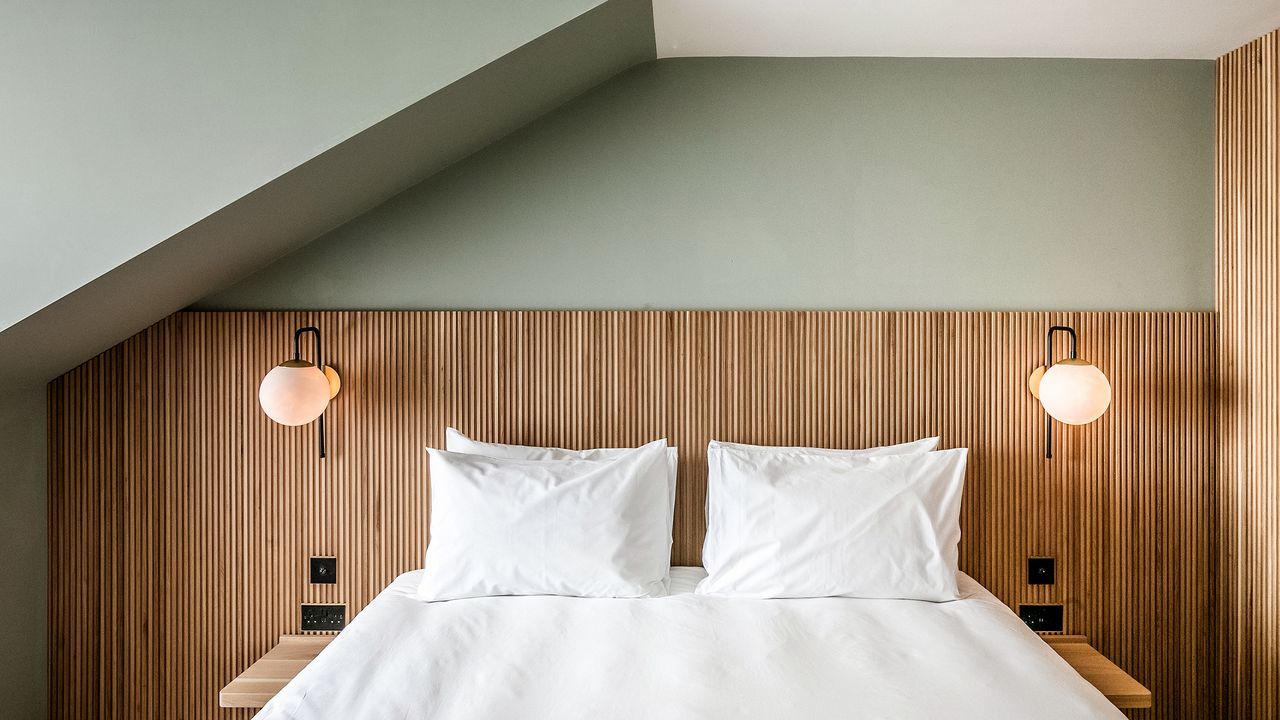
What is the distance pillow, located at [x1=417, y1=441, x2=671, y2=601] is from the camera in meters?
2.07

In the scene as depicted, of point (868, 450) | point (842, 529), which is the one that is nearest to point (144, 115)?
point (842, 529)

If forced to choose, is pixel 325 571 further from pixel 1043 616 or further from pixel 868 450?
pixel 1043 616

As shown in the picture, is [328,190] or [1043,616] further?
[1043,616]

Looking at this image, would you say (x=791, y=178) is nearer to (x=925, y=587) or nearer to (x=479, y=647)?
(x=925, y=587)

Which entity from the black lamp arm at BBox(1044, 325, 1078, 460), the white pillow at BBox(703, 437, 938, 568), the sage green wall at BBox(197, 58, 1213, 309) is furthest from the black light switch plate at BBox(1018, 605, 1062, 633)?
the sage green wall at BBox(197, 58, 1213, 309)

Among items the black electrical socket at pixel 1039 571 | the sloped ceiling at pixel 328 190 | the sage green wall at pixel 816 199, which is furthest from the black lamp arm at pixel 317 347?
the black electrical socket at pixel 1039 571

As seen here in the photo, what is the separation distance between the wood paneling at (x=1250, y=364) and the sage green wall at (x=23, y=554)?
3.98m

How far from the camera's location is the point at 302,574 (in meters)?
2.44

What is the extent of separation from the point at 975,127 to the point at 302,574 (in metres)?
2.79

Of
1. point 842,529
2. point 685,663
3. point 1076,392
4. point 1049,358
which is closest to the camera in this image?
point 685,663

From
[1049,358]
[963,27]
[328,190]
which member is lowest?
[1049,358]

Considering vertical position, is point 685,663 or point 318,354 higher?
point 318,354

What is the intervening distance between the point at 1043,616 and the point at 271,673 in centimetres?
252

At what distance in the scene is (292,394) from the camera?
2160mm
